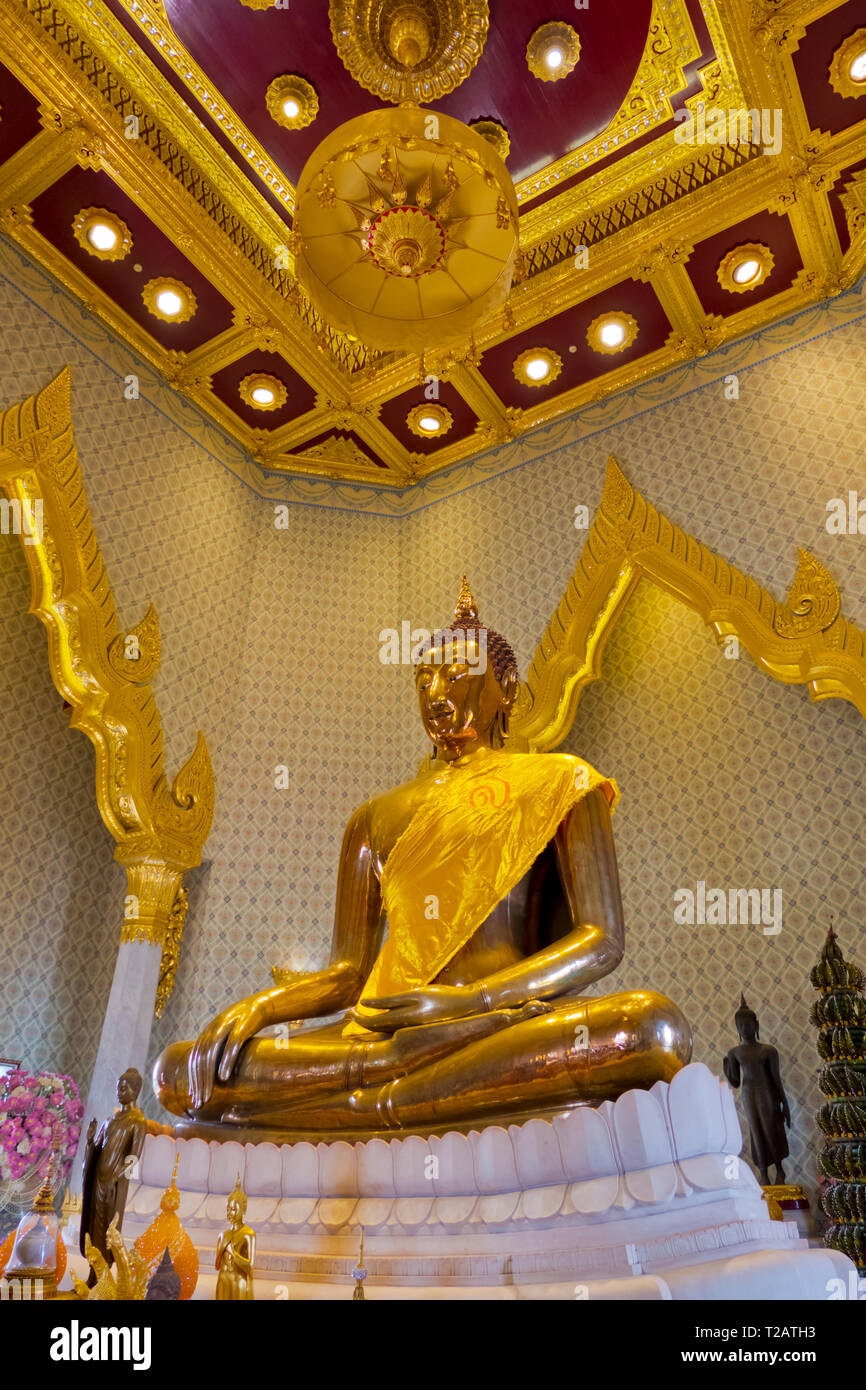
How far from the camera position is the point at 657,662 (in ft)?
19.2

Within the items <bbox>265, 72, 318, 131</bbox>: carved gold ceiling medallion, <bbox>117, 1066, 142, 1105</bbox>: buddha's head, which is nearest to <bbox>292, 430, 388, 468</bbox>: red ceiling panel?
<bbox>265, 72, 318, 131</bbox>: carved gold ceiling medallion

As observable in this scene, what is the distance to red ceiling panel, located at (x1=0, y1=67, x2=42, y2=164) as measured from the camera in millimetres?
4586

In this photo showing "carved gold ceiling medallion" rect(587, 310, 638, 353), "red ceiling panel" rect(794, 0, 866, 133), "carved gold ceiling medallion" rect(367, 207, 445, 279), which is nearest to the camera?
"carved gold ceiling medallion" rect(367, 207, 445, 279)

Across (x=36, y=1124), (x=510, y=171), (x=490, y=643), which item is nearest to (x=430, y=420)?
(x=510, y=171)

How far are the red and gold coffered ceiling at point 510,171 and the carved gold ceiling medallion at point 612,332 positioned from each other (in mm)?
20

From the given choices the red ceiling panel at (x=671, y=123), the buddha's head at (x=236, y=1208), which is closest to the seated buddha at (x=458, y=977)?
the buddha's head at (x=236, y=1208)

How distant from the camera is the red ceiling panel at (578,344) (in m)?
5.75

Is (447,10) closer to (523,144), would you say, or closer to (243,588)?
(523,144)

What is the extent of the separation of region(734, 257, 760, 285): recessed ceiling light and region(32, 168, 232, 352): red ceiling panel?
126 inches

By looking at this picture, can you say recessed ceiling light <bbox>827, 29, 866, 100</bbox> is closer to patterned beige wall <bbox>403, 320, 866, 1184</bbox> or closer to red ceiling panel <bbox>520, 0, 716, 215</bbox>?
red ceiling panel <bbox>520, 0, 716, 215</bbox>

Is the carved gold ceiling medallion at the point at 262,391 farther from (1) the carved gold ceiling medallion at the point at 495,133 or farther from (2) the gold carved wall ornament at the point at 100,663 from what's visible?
(1) the carved gold ceiling medallion at the point at 495,133

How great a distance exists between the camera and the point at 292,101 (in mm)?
4988

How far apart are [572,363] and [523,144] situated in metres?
1.41

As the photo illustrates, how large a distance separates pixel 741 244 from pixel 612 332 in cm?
91
